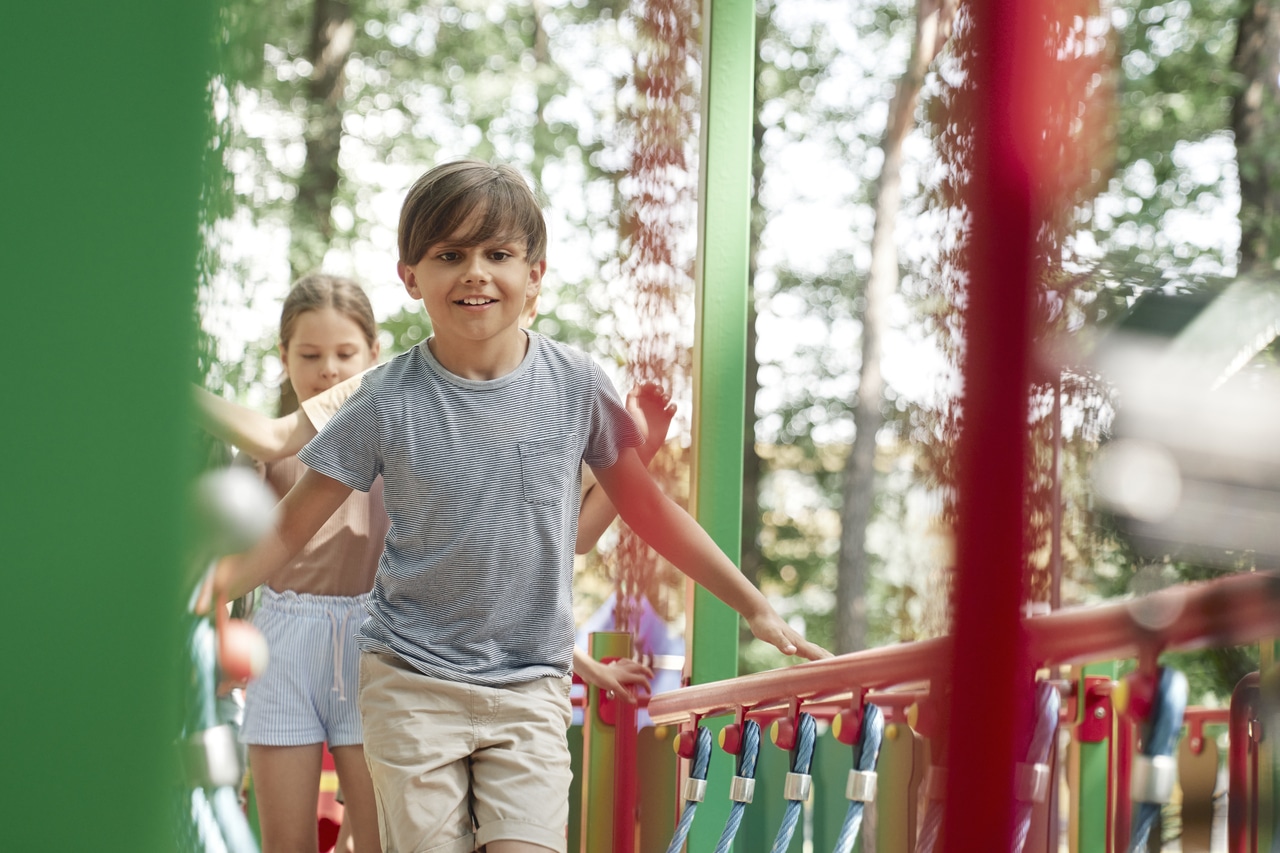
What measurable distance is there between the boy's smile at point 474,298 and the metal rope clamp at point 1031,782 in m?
0.98

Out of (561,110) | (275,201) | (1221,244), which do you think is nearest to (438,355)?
(1221,244)

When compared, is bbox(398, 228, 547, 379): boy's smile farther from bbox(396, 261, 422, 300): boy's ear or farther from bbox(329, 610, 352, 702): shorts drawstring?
bbox(329, 610, 352, 702): shorts drawstring

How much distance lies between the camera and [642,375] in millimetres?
2143

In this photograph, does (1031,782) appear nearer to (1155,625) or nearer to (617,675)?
(1155,625)

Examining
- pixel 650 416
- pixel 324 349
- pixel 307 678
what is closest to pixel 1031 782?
pixel 650 416

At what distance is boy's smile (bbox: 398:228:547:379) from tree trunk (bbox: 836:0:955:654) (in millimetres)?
6680

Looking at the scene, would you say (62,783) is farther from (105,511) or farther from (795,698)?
(795,698)

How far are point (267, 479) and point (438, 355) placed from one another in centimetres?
75

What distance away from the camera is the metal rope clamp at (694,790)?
5.34 ft

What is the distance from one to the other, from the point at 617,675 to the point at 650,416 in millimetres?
418

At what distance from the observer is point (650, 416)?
72.6 inches

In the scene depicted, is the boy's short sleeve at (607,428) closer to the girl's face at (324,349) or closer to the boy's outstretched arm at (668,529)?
the boy's outstretched arm at (668,529)

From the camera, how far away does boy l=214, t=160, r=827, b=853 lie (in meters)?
1.49

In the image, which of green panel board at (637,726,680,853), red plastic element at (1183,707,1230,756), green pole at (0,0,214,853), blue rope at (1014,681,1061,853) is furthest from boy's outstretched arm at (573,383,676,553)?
green pole at (0,0,214,853)
